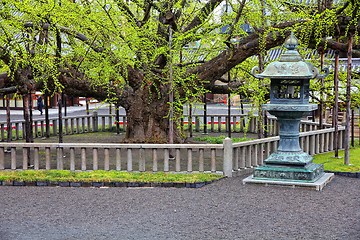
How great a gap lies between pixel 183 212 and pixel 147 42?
6.05m

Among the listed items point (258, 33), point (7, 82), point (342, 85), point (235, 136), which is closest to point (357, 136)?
point (342, 85)

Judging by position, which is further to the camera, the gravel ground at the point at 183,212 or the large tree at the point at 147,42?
the large tree at the point at 147,42

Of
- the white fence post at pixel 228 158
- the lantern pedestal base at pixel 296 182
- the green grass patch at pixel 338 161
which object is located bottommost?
the lantern pedestal base at pixel 296 182

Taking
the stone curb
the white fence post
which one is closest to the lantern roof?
the white fence post

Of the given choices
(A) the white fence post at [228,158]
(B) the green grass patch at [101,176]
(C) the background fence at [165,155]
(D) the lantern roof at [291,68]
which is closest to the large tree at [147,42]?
(D) the lantern roof at [291,68]

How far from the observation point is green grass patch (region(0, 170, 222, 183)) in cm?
1171

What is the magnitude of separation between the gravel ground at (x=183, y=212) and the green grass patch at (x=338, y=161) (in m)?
1.23

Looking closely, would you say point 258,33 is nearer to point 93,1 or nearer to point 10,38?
point 93,1

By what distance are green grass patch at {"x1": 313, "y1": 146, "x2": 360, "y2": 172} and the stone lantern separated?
1.10 m

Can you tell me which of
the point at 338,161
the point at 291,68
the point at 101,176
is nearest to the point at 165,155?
the point at 101,176

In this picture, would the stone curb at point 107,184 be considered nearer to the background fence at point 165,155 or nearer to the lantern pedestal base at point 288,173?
the background fence at point 165,155

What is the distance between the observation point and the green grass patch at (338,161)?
13074mm

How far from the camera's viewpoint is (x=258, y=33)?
48.0 feet

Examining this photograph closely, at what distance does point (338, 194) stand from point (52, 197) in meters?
5.68
